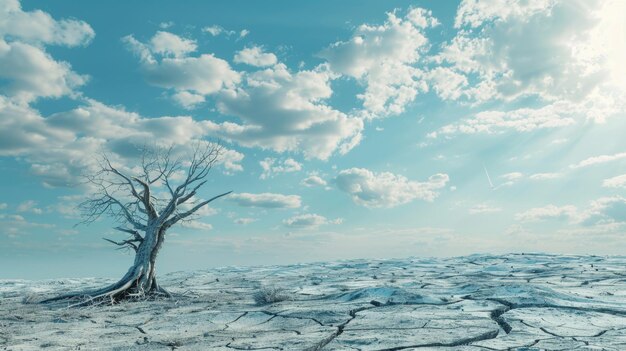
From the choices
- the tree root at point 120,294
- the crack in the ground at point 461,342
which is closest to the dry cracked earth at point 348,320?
the crack in the ground at point 461,342

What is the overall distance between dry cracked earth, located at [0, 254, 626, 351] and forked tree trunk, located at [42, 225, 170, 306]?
0.42 m

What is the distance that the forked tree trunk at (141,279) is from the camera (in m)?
8.05

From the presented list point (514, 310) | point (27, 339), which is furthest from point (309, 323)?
point (27, 339)

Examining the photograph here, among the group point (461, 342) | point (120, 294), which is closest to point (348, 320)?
point (461, 342)

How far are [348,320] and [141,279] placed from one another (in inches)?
186

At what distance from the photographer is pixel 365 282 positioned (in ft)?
31.3

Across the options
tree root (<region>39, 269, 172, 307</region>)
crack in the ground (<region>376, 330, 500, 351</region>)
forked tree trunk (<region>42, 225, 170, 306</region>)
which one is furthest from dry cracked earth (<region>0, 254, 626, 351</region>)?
forked tree trunk (<region>42, 225, 170, 306</region>)

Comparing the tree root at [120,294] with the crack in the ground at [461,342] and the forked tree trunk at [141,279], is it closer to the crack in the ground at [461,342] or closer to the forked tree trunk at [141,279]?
the forked tree trunk at [141,279]

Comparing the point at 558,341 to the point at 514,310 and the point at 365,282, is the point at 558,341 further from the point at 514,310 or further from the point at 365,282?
the point at 365,282

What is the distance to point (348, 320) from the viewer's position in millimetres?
5125

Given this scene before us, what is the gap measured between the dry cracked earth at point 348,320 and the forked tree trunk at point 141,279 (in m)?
0.42

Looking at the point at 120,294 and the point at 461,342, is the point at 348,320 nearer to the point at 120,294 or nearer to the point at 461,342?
the point at 461,342

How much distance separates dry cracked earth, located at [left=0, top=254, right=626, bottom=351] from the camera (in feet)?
13.4

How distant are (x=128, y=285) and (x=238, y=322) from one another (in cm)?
344
